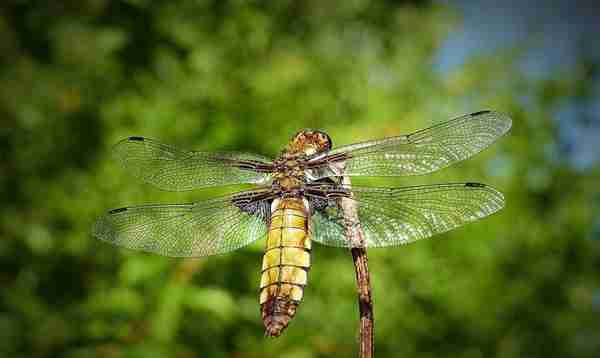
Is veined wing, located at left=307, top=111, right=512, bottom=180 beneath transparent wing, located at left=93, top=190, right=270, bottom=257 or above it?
above

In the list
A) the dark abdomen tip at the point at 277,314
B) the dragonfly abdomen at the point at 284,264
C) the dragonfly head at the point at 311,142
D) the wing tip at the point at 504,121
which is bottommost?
the dark abdomen tip at the point at 277,314

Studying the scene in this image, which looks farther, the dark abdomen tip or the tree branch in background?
the dark abdomen tip

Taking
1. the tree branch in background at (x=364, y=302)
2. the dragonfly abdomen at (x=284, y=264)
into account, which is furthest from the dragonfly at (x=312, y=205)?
the tree branch in background at (x=364, y=302)

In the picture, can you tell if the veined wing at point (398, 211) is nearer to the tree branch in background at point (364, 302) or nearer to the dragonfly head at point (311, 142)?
the dragonfly head at point (311, 142)

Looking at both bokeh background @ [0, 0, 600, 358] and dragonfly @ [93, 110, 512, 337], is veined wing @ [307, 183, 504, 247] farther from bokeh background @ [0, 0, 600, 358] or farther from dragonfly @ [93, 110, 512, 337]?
bokeh background @ [0, 0, 600, 358]

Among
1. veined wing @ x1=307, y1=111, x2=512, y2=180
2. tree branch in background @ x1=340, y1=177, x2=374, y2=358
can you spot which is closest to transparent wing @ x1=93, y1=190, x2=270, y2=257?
veined wing @ x1=307, y1=111, x2=512, y2=180

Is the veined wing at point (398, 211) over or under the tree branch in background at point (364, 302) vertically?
over

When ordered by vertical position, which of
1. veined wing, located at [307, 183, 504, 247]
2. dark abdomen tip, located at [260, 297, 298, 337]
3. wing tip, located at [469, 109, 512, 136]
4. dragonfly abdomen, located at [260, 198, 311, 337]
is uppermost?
→ wing tip, located at [469, 109, 512, 136]

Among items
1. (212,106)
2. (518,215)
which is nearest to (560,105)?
(518,215)
